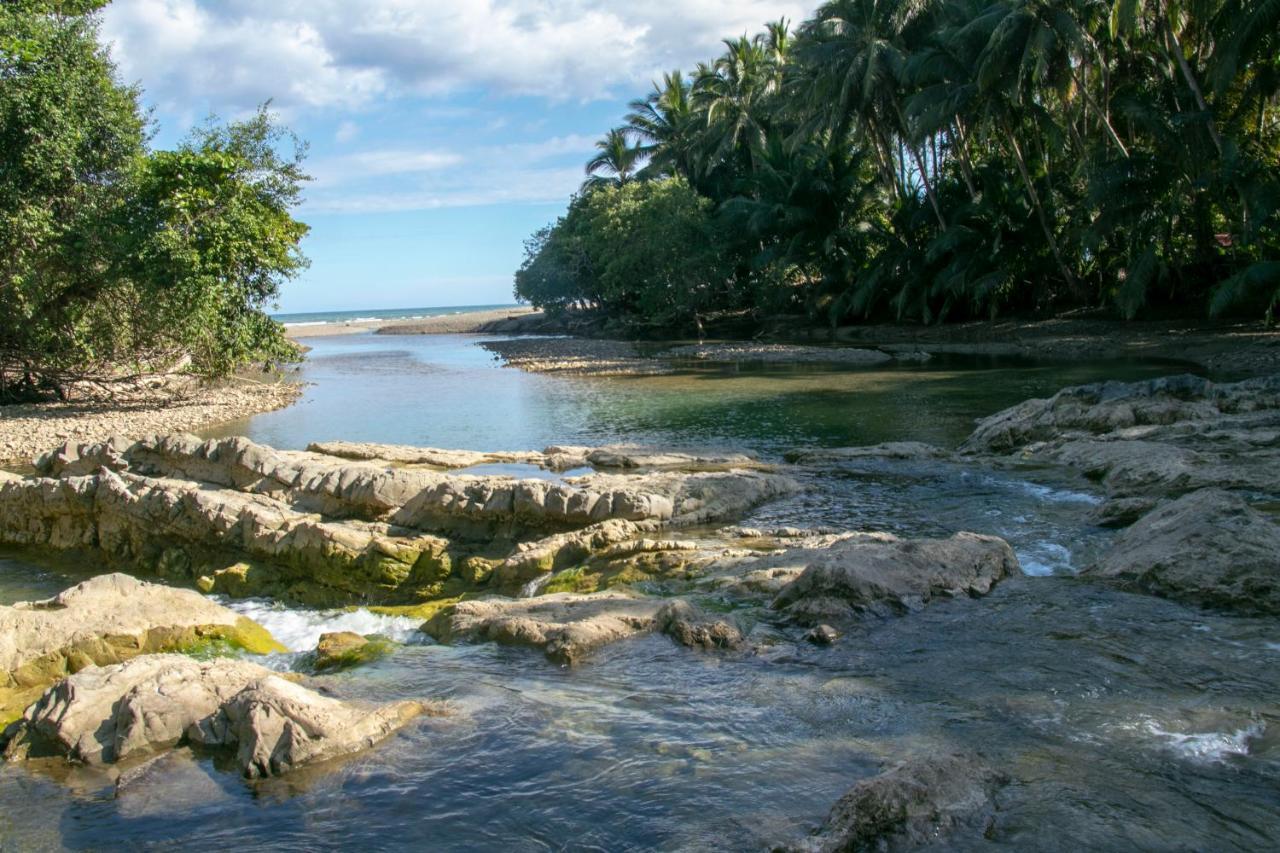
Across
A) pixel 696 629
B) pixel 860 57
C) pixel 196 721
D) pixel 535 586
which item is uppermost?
pixel 860 57

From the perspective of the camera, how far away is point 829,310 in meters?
49.1

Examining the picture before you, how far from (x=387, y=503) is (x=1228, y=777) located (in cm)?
1023

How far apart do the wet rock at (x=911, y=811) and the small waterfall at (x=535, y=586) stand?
5.98 m

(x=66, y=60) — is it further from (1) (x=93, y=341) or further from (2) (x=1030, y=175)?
(2) (x=1030, y=175)

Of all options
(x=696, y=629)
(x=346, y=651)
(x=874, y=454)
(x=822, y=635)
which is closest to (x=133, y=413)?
(x=874, y=454)

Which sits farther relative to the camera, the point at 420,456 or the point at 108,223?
the point at 108,223

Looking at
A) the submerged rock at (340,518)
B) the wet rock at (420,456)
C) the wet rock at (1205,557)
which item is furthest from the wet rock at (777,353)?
the wet rock at (1205,557)

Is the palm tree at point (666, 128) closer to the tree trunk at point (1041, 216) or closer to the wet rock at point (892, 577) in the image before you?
the tree trunk at point (1041, 216)

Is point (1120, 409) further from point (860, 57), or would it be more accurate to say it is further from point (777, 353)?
point (860, 57)

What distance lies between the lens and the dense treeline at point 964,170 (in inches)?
1179

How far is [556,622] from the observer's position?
8070 millimetres

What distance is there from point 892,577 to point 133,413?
23.8 metres

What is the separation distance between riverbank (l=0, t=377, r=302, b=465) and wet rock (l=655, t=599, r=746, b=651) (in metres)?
14.1

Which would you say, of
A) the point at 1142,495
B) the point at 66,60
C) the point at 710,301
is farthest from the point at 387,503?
the point at 710,301
